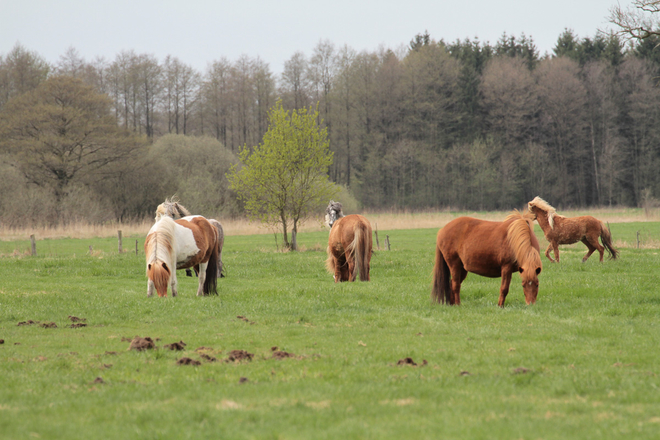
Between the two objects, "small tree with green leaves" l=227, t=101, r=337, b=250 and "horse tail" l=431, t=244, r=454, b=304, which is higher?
"small tree with green leaves" l=227, t=101, r=337, b=250

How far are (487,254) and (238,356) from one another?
5.22 m

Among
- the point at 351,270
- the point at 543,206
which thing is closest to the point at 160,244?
the point at 351,270

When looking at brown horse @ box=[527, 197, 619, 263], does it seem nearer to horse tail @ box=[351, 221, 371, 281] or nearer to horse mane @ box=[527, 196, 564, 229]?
horse mane @ box=[527, 196, 564, 229]

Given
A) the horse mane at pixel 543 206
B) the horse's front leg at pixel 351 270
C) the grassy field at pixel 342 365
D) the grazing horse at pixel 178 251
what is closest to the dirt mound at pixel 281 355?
the grassy field at pixel 342 365

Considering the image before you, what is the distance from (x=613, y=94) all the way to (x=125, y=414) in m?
71.1

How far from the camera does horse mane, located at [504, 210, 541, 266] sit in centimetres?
951

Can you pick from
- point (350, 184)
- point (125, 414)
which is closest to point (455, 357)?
point (125, 414)

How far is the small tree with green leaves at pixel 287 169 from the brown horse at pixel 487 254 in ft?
55.7

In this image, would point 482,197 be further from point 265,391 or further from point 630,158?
point 265,391

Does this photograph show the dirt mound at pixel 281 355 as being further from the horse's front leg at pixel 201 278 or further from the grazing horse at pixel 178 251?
the horse's front leg at pixel 201 278

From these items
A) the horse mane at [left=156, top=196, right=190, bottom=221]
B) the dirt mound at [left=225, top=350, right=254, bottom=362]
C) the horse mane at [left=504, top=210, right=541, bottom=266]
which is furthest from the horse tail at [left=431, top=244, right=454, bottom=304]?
the horse mane at [left=156, top=196, right=190, bottom=221]

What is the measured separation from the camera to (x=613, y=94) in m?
64.2

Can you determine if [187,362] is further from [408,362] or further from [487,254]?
[487,254]

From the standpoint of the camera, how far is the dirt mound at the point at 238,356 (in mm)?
6496
